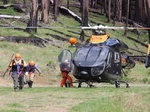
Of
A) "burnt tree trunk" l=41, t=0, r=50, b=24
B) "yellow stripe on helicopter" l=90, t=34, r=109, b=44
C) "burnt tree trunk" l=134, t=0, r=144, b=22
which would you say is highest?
"yellow stripe on helicopter" l=90, t=34, r=109, b=44

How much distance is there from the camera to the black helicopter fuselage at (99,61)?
20.2 meters

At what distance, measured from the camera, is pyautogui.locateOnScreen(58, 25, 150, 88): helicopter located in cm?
2027

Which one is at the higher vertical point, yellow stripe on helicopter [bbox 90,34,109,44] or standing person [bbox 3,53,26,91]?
yellow stripe on helicopter [bbox 90,34,109,44]

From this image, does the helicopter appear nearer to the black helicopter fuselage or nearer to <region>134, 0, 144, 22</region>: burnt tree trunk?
the black helicopter fuselage

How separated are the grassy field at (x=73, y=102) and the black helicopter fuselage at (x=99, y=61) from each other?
3.19 metres

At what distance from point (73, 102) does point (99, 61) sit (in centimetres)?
636

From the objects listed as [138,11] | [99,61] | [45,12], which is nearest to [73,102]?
[99,61]

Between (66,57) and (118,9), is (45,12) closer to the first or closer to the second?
(118,9)

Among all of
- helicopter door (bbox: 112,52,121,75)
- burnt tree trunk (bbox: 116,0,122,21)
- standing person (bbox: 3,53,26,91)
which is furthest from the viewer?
burnt tree trunk (bbox: 116,0,122,21)

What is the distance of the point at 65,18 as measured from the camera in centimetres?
5088

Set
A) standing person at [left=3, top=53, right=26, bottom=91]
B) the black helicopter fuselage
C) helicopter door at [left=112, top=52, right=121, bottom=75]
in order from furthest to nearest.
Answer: helicopter door at [left=112, top=52, right=121, bottom=75], the black helicopter fuselage, standing person at [left=3, top=53, right=26, bottom=91]

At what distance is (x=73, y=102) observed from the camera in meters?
14.4

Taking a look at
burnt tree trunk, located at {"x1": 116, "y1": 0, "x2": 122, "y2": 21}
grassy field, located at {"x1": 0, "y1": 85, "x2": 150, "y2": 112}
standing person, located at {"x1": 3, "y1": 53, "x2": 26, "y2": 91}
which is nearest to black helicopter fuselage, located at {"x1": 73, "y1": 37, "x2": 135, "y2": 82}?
standing person, located at {"x1": 3, "y1": 53, "x2": 26, "y2": 91}

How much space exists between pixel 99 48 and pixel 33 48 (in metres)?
12.3
